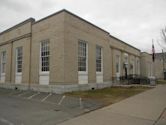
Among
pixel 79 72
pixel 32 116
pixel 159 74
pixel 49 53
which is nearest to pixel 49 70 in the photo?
pixel 49 53

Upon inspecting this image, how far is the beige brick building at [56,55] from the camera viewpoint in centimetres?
1522

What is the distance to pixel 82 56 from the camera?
1738 centimetres

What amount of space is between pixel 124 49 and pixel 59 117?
24.3 m

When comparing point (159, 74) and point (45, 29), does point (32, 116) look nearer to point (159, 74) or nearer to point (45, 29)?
point (45, 29)

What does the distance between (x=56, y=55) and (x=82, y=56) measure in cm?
304

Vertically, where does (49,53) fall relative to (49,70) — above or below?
above

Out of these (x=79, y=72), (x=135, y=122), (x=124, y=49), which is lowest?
(x=135, y=122)

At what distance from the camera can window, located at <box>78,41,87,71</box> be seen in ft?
55.9

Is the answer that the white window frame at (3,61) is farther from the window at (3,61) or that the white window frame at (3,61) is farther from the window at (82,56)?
the window at (82,56)

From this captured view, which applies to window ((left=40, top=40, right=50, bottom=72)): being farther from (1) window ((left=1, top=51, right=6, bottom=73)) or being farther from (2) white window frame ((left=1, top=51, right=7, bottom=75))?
(1) window ((left=1, top=51, right=6, bottom=73))

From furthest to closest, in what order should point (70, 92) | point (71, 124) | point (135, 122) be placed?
point (70, 92) → point (135, 122) → point (71, 124)

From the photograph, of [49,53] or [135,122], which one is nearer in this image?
[135,122]

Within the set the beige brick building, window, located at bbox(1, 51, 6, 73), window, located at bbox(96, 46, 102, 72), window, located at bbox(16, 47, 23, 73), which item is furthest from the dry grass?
window, located at bbox(1, 51, 6, 73)

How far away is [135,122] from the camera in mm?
6738
